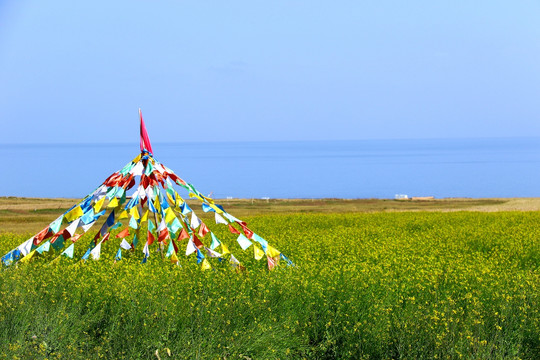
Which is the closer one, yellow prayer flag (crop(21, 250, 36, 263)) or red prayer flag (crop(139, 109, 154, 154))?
yellow prayer flag (crop(21, 250, 36, 263))

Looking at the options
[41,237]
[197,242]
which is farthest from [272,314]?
[41,237]

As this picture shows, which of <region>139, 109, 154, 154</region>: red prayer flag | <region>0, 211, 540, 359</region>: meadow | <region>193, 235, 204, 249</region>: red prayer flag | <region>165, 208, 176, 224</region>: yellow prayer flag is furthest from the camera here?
<region>139, 109, 154, 154</region>: red prayer flag

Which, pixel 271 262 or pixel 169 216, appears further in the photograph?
pixel 169 216

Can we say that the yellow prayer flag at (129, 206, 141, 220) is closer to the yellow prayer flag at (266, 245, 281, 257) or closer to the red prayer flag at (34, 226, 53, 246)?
the red prayer flag at (34, 226, 53, 246)

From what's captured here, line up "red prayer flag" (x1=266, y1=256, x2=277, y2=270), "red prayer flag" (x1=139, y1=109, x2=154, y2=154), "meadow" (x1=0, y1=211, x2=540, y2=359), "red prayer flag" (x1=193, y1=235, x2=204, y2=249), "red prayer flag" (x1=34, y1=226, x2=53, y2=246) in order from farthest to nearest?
1. "red prayer flag" (x1=139, y1=109, x2=154, y2=154)
2. "red prayer flag" (x1=34, y1=226, x2=53, y2=246)
3. "red prayer flag" (x1=193, y1=235, x2=204, y2=249)
4. "red prayer flag" (x1=266, y1=256, x2=277, y2=270)
5. "meadow" (x1=0, y1=211, x2=540, y2=359)

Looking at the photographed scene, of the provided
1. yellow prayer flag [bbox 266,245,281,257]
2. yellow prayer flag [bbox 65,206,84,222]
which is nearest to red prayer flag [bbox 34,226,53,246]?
yellow prayer flag [bbox 65,206,84,222]

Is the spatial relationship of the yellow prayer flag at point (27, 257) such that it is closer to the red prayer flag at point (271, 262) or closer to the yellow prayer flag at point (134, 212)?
the yellow prayer flag at point (134, 212)

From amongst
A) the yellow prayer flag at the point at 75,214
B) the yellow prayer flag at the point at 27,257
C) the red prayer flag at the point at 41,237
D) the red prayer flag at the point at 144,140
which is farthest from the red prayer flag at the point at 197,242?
the yellow prayer flag at the point at 27,257

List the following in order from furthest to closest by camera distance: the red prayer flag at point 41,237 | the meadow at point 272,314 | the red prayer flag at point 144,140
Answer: the red prayer flag at point 144,140 → the red prayer flag at point 41,237 → the meadow at point 272,314

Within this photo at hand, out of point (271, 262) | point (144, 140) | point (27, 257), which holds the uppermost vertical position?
point (144, 140)

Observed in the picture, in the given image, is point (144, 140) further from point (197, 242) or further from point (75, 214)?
point (197, 242)

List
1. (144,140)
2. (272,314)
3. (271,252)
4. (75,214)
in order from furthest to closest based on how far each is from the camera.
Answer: (144,140)
(75,214)
(271,252)
(272,314)

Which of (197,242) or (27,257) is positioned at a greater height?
(197,242)

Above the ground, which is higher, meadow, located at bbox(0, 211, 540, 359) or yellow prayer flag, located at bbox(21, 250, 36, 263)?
yellow prayer flag, located at bbox(21, 250, 36, 263)
